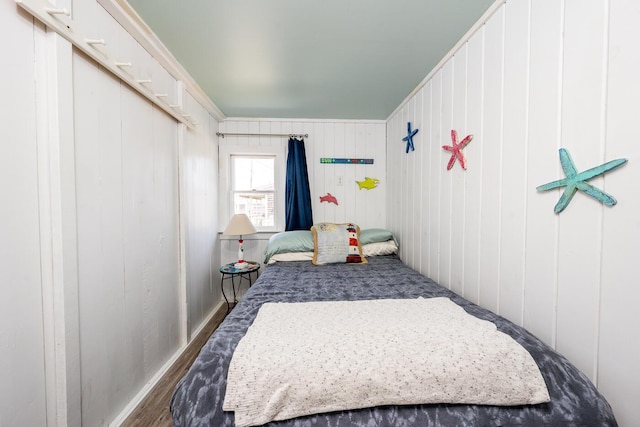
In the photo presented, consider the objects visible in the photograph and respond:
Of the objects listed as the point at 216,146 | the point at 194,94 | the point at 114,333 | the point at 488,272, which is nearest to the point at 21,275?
the point at 114,333

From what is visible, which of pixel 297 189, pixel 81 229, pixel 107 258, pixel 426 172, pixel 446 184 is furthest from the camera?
pixel 297 189

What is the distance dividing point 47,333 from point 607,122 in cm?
226

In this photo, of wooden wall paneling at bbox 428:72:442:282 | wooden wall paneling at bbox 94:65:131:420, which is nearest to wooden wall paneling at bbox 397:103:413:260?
wooden wall paneling at bbox 428:72:442:282

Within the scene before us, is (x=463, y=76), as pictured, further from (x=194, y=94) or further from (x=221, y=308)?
(x=221, y=308)

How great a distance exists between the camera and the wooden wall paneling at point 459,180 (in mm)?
1620

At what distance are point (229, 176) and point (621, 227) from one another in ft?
10.7

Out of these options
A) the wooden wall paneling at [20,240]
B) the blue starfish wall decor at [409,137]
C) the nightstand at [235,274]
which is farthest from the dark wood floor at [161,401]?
the blue starfish wall decor at [409,137]

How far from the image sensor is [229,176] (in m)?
3.20

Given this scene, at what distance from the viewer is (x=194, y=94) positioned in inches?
94.0

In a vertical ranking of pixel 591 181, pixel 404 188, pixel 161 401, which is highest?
pixel 404 188

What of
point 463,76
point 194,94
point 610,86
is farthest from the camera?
point 194,94

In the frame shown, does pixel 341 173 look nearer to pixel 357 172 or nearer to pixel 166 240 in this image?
pixel 357 172

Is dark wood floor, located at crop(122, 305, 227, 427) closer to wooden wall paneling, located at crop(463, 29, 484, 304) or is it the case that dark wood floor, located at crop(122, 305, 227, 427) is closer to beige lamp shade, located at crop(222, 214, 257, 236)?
beige lamp shade, located at crop(222, 214, 257, 236)

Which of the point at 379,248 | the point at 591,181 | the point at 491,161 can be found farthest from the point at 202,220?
the point at 591,181
